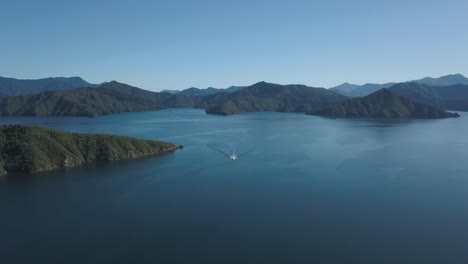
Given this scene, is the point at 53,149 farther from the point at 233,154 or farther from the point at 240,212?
the point at 240,212

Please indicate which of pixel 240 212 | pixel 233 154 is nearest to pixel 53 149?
pixel 233 154

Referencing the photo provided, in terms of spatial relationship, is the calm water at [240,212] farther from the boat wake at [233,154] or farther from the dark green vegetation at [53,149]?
the boat wake at [233,154]

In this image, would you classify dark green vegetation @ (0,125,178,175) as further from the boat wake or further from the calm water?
the boat wake

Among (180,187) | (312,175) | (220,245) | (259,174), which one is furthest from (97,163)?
(220,245)

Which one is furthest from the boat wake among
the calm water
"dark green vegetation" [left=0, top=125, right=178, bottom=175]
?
"dark green vegetation" [left=0, top=125, right=178, bottom=175]

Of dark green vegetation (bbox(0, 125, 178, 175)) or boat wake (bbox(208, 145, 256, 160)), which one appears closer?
dark green vegetation (bbox(0, 125, 178, 175))
